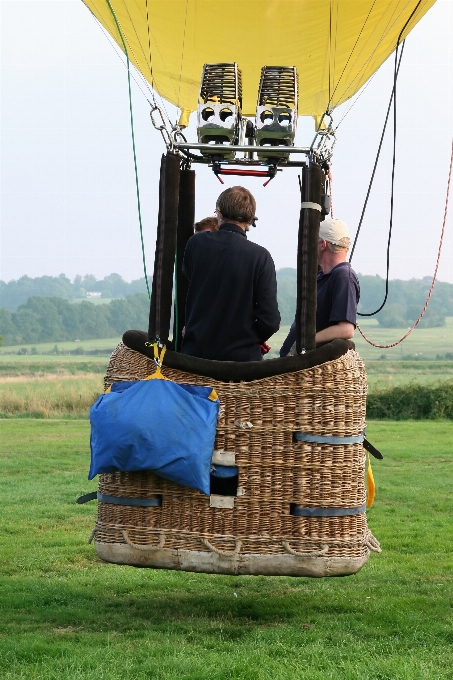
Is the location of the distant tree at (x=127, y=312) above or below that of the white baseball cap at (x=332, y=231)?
below

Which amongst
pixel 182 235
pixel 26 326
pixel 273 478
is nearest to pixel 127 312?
pixel 26 326

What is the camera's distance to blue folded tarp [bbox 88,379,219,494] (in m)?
3.78

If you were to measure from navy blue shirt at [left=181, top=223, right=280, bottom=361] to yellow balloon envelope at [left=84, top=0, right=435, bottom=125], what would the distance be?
190 centimetres

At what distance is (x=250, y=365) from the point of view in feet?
12.9

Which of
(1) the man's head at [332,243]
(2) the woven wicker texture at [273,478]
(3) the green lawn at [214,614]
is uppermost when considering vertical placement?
(1) the man's head at [332,243]

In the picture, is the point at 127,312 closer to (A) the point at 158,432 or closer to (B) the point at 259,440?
(B) the point at 259,440

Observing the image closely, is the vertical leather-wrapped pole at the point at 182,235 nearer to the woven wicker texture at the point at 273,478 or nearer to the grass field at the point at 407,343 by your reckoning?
the woven wicker texture at the point at 273,478

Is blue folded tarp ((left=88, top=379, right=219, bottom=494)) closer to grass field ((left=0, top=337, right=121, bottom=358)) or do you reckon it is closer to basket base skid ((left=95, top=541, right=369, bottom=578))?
basket base skid ((left=95, top=541, right=369, bottom=578))

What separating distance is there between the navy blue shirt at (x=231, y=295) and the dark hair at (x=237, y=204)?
0.15ft

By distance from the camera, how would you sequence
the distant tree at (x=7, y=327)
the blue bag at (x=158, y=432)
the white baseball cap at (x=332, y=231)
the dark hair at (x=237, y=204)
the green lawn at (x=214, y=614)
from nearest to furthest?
1. the green lawn at (x=214, y=614)
2. the blue bag at (x=158, y=432)
3. the dark hair at (x=237, y=204)
4. the white baseball cap at (x=332, y=231)
5. the distant tree at (x=7, y=327)

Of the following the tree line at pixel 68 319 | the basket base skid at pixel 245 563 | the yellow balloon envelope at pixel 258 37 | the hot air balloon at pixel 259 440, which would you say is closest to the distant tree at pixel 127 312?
the tree line at pixel 68 319

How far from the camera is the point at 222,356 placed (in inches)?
162

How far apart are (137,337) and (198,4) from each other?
9.42 ft

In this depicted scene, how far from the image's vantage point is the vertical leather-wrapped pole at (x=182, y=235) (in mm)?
4516
